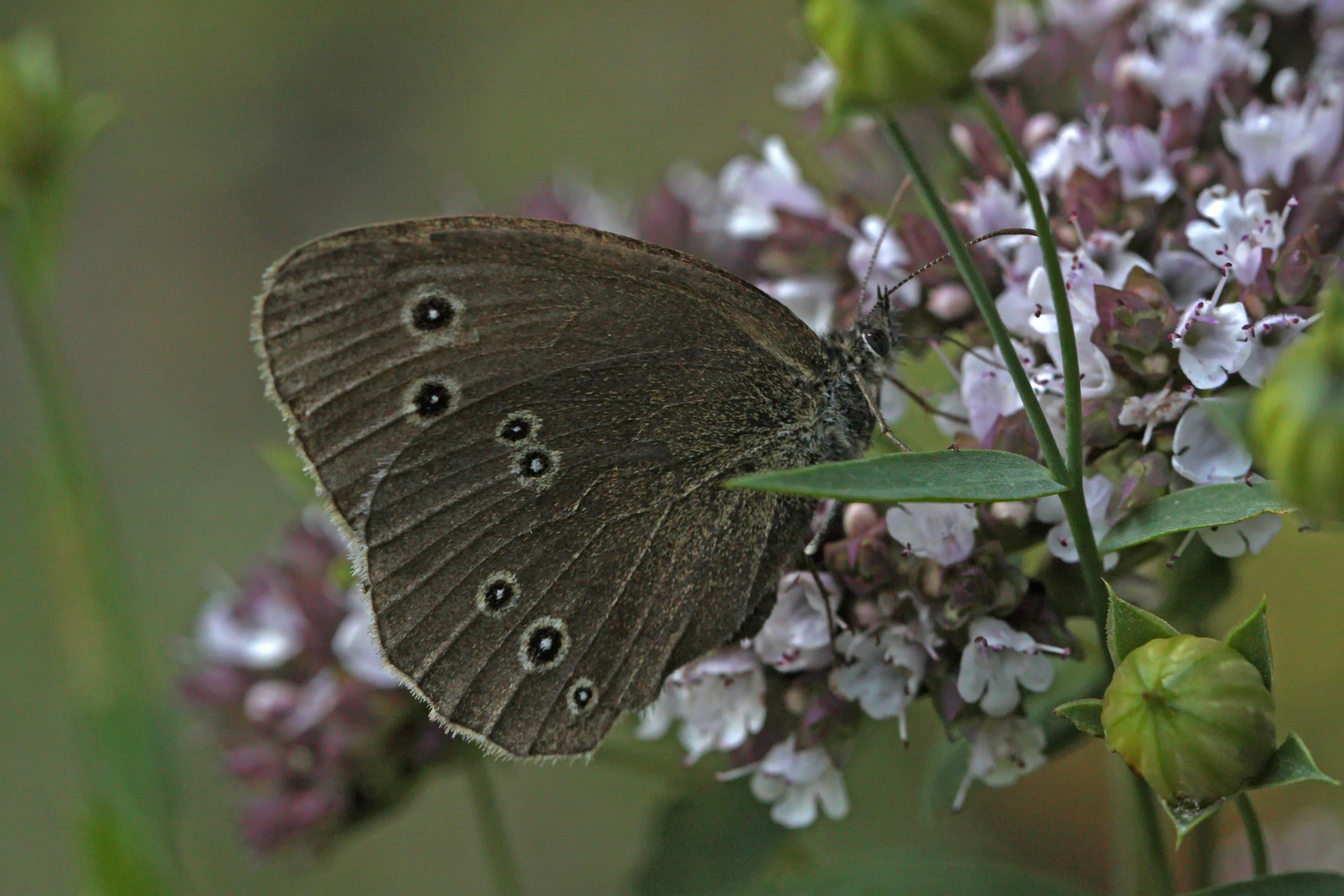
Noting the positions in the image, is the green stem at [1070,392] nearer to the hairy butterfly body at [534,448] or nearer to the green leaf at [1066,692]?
the green leaf at [1066,692]

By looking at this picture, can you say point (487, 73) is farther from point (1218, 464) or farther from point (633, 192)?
point (1218, 464)

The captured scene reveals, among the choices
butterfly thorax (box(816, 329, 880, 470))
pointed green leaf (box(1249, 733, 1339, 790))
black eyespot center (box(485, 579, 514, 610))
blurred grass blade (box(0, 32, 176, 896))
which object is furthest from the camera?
blurred grass blade (box(0, 32, 176, 896))

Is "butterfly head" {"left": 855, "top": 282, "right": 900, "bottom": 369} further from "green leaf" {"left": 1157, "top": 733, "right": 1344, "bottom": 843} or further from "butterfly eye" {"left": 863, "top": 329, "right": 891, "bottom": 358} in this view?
"green leaf" {"left": 1157, "top": 733, "right": 1344, "bottom": 843}

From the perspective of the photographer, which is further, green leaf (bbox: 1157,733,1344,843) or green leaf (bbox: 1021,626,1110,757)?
green leaf (bbox: 1021,626,1110,757)

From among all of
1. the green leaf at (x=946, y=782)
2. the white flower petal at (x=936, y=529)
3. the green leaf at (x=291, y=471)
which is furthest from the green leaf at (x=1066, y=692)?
the green leaf at (x=291, y=471)

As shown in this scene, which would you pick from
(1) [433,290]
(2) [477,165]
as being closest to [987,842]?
(1) [433,290]

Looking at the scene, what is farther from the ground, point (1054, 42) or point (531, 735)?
point (1054, 42)

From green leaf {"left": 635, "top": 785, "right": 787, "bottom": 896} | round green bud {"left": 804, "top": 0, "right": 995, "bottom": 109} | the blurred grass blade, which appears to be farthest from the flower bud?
the blurred grass blade
